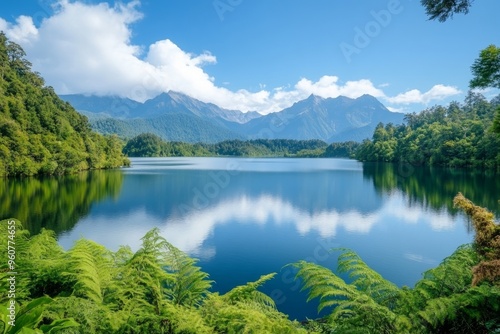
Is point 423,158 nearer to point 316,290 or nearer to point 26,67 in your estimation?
point 316,290

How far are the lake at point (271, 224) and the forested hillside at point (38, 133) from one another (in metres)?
19.2

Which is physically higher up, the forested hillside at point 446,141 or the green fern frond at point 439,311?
the forested hillside at point 446,141

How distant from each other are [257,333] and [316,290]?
1572 millimetres

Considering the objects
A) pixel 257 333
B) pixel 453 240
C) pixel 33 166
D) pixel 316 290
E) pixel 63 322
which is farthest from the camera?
pixel 33 166

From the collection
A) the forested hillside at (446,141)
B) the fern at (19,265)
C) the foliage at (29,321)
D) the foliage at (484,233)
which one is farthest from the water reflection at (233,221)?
the forested hillside at (446,141)

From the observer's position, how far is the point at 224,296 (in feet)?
18.8

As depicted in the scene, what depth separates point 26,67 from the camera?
82500 mm

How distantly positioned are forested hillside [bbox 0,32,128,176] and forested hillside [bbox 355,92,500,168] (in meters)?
79.4

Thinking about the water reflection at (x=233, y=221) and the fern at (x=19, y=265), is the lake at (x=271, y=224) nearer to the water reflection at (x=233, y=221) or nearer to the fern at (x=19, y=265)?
the water reflection at (x=233, y=221)

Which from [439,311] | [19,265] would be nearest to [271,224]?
[19,265]

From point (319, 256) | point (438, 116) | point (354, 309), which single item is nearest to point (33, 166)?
point (319, 256)

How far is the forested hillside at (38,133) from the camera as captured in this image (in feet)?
176

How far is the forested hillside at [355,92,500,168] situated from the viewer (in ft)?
232

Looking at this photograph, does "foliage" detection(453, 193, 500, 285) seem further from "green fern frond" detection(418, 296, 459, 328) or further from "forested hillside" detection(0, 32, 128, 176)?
"forested hillside" detection(0, 32, 128, 176)
